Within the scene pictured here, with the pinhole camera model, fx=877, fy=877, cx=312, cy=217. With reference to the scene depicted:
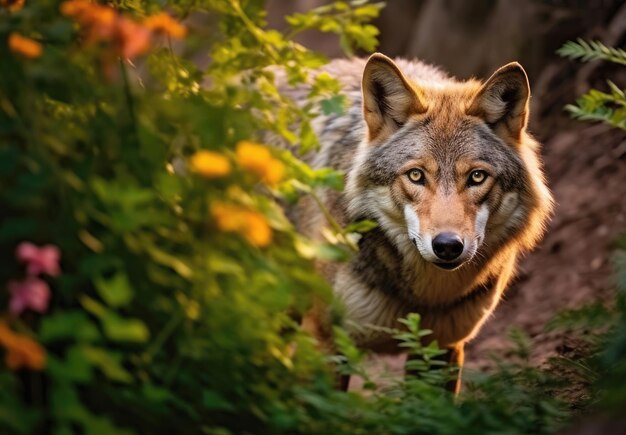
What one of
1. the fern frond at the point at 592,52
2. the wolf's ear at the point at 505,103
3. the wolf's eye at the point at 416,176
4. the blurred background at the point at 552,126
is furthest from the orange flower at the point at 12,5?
the blurred background at the point at 552,126

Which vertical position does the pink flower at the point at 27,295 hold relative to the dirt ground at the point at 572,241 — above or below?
below

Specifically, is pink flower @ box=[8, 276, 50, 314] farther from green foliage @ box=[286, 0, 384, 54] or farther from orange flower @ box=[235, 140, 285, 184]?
green foliage @ box=[286, 0, 384, 54]

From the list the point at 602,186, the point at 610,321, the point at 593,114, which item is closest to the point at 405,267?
the point at 593,114

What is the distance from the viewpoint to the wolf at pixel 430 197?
4.89 m

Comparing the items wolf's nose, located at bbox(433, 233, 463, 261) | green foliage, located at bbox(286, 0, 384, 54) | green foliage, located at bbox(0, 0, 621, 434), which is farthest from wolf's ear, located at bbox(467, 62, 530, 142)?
green foliage, located at bbox(0, 0, 621, 434)

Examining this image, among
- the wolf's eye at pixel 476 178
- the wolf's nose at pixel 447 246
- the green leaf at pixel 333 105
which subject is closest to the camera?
the green leaf at pixel 333 105

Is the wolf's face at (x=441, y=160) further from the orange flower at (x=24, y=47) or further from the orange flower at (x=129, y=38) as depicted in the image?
the orange flower at (x=24, y=47)

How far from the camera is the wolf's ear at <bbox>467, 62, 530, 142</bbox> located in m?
5.00

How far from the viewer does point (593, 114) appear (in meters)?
4.73

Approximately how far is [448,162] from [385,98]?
1.99ft

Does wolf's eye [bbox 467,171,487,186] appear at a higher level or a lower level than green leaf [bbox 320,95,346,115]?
higher

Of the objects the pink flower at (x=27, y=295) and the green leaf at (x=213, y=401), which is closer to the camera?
the pink flower at (x=27, y=295)

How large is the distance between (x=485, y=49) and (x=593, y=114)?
5144mm

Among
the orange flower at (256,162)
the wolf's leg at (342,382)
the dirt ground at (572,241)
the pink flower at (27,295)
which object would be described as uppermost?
the dirt ground at (572,241)
